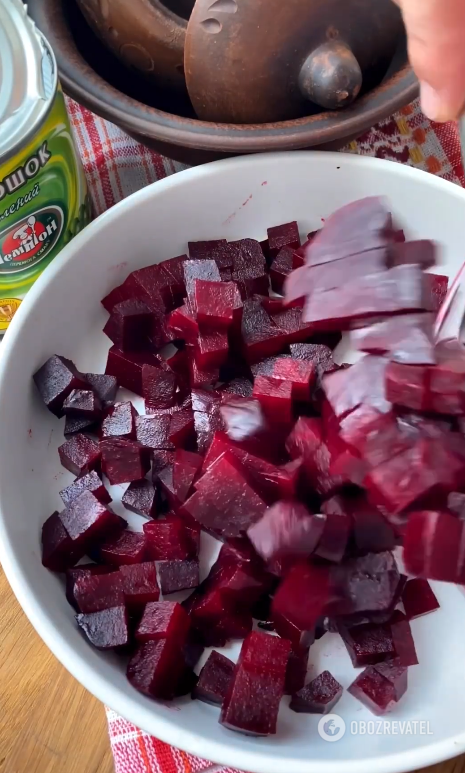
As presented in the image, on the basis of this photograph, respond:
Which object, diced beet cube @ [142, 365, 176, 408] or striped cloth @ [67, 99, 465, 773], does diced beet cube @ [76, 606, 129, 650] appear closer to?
diced beet cube @ [142, 365, 176, 408]

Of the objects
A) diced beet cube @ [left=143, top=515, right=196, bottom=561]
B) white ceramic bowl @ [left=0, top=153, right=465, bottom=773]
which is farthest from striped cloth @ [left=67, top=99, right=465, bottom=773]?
diced beet cube @ [left=143, top=515, right=196, bottom=561]

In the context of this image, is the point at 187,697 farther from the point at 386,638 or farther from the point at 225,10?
the point at 225,10

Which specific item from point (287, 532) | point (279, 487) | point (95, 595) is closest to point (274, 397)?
point (279, 487)

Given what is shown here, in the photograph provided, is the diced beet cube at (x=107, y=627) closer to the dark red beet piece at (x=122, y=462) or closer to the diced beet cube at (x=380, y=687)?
the dark red beet piece at (x=122, y=462)

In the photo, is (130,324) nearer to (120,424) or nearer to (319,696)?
(120,424)

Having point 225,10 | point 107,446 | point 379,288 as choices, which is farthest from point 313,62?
point 107,446

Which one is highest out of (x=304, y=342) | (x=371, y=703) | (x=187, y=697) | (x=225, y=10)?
(x=225, y=10)

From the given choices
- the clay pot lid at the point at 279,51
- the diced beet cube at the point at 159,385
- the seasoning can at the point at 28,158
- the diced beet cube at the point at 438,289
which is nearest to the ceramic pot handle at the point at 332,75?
the clay pot lid at the point at 279,51
